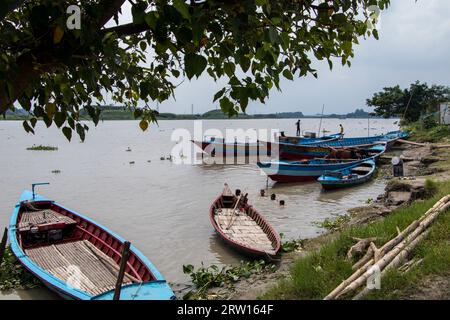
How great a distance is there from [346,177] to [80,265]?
15.5m

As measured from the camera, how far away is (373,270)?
4719mm

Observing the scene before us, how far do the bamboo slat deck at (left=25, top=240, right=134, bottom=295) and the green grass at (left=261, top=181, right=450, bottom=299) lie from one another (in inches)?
152

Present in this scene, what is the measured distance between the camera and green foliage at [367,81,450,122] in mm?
48844

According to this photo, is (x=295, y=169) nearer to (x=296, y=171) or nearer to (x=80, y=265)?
(x=296, y=171)

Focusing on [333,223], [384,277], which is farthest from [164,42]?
[333,223]

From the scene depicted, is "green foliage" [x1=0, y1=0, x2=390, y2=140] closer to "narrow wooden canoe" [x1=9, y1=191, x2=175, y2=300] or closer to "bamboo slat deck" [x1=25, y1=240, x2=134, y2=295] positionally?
"narrow wooden canoe" [x1=9, y1=191, x2=175, y2=300]

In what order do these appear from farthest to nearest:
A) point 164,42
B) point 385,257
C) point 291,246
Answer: point 291,246 < point 385,257 < point 164,42

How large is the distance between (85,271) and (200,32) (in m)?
7.87

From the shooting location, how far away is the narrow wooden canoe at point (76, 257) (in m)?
7.20

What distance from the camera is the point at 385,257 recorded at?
5113 mm

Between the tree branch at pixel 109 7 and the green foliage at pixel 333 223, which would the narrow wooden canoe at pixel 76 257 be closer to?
the tree branch at pixel 109 7

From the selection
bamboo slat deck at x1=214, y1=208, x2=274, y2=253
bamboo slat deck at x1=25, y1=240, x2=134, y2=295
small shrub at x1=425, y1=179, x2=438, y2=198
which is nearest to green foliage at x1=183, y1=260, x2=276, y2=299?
bamboo slat deck at x1=214, y1=208, x2=274, y2=253
